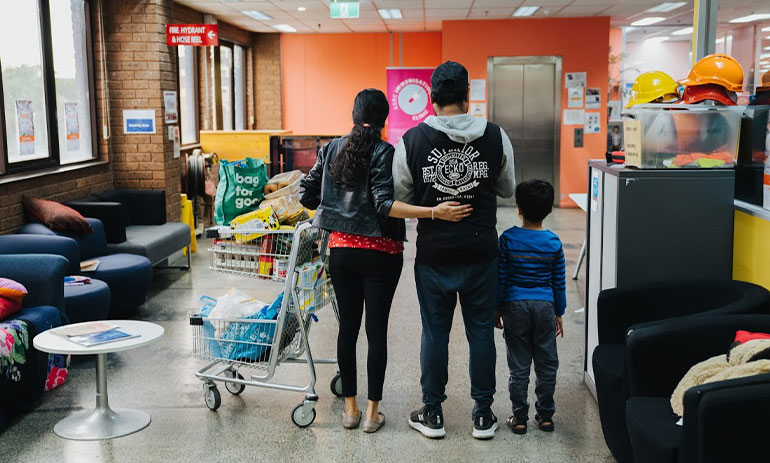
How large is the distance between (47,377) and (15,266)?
62 centimetres

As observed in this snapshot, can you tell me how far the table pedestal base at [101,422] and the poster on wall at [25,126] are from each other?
3298 mm

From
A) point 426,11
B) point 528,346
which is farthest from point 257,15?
point 528,346

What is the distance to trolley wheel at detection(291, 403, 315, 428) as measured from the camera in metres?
3.69

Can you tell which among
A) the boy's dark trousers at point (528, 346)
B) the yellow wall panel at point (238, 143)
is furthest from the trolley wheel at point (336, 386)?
the yellow wall panel at point (238, 143)

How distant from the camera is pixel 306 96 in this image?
14.5m

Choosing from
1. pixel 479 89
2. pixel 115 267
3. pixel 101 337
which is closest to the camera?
pixel 101 337

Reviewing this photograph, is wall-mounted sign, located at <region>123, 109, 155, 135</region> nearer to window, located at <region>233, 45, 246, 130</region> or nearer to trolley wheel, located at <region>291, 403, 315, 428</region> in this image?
trolley wheel, located at <region>291, 403, 315, 428</region>

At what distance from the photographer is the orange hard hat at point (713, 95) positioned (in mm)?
3643

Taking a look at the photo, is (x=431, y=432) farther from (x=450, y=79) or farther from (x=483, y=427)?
(x=450, y=79)

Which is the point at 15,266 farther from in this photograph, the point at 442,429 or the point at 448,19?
the point at 448,19

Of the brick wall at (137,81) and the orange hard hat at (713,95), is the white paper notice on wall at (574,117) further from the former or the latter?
the orange hard hat at (713,95)

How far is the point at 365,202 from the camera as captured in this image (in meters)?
3.41

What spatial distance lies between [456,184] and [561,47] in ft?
31.8

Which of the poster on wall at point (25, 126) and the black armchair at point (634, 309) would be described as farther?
the poster on wall at point (25, 126)
